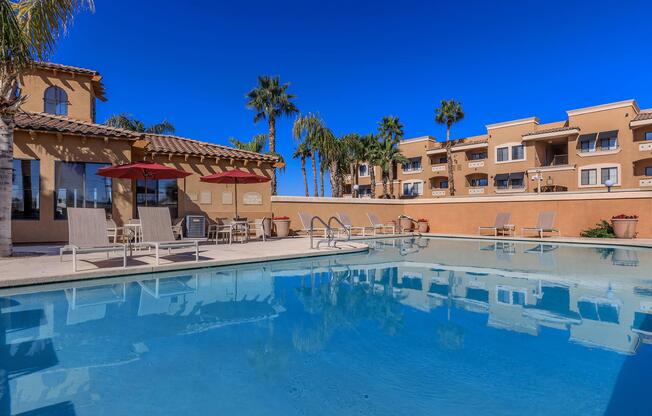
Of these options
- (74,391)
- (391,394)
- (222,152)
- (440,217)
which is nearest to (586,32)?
(440,217)

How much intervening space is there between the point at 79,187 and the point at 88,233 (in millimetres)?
6066

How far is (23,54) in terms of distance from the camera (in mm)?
8594

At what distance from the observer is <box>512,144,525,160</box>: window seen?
37.3m

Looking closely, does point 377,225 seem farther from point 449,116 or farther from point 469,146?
point 469,146

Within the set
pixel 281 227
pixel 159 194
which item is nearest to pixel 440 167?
pixel 281 227

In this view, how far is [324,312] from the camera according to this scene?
561cm

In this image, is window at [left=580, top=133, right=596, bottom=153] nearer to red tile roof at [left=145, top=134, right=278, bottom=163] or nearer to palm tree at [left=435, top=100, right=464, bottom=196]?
palm tree at [left=435, top=100, right=464, bottom=196]

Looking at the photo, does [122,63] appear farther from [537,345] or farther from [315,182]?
[537,345]

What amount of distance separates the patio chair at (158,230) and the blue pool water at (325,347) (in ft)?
3.12

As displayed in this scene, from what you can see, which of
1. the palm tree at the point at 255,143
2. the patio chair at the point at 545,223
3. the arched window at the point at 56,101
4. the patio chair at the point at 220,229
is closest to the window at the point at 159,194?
the patio chair at the point at 220,229

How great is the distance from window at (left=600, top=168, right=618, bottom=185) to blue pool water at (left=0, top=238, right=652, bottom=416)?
30874mm

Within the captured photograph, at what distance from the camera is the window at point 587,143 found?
33125mm

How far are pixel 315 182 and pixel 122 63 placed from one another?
1939cm

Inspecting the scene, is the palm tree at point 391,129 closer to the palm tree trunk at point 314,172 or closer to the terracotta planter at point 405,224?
the palm tree trunk at point 314,172
